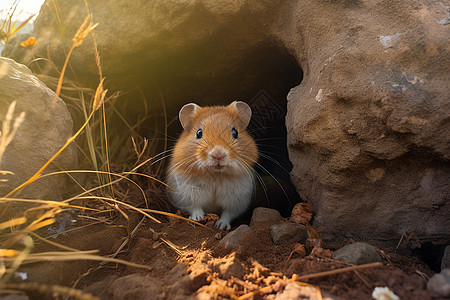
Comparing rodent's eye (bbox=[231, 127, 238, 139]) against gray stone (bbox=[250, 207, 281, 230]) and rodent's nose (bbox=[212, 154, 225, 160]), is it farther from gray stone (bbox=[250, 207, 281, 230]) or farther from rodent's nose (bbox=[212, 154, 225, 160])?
gray stone (bbox=[250, 207, 281, 230])

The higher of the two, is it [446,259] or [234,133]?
[234,133]

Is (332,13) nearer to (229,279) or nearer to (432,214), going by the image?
(432,214)

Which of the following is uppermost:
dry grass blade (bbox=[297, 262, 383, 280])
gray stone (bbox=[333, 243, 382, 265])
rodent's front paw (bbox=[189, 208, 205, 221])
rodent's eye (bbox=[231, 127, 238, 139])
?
rodent's eye (bbox=[231, 127, 238, 139])

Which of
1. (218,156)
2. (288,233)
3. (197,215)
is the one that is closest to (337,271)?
(288,233)

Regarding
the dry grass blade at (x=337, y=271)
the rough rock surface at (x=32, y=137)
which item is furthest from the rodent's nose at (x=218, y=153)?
the dry grass blade at (x=337, y=271)

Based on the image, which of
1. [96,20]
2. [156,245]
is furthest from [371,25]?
[96,20]

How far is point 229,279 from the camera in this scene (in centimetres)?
214

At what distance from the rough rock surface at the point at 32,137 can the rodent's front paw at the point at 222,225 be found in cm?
163

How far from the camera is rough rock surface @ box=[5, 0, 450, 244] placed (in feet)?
8.06

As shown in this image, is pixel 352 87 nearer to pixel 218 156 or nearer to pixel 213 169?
pixel 218 156

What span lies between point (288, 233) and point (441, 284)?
1186 mm

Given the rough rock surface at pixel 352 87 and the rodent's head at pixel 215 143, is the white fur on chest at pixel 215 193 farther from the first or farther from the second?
the rough rock surface at pixel 352 87

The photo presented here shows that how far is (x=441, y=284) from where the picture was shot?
6.01 ft

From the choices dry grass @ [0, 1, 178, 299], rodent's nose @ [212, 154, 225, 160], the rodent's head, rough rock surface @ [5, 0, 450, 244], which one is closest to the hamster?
the rodent's head
